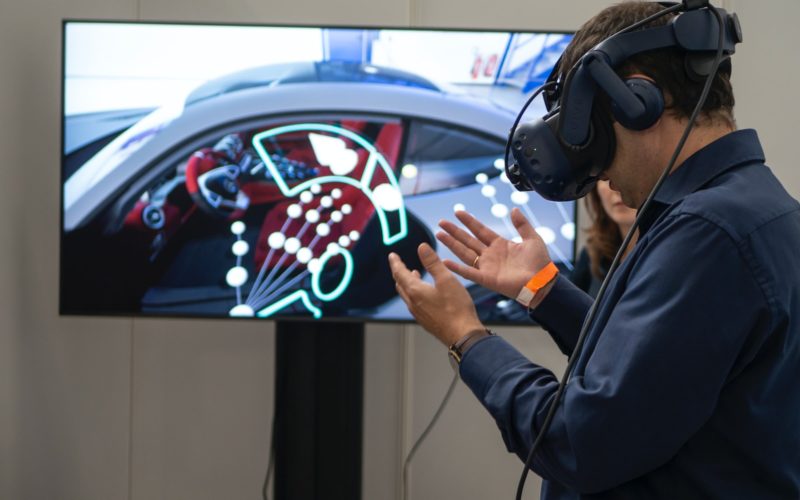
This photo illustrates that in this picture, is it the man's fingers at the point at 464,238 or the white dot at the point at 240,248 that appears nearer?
the man's fingers at the point at 464,238

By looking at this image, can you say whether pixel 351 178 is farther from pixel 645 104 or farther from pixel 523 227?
pixel 645 104

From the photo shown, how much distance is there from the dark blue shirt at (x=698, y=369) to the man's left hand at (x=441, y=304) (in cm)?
19

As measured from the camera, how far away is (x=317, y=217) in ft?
7.59

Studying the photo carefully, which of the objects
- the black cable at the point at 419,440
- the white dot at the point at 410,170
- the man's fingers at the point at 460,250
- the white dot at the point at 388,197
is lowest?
the black cable at the point at 419,440

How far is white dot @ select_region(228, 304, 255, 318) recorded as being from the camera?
232 cm

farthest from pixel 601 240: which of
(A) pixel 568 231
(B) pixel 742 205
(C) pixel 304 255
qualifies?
(B) pixel 742 205

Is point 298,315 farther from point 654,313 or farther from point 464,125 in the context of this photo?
point 654,313

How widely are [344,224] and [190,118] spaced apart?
0.51 m

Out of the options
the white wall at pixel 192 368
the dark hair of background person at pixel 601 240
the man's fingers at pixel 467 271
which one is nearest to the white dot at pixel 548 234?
the dark hair of background person at pixel 601 240

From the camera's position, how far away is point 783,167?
2.84 meters

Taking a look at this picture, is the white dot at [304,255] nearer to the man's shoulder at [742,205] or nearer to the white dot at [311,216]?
the white dot at [311,216]

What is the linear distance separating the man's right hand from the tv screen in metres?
0.92

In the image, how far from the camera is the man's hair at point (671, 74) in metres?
1.06

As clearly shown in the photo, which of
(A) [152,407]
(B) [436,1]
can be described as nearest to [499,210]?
(B) [436,1]
